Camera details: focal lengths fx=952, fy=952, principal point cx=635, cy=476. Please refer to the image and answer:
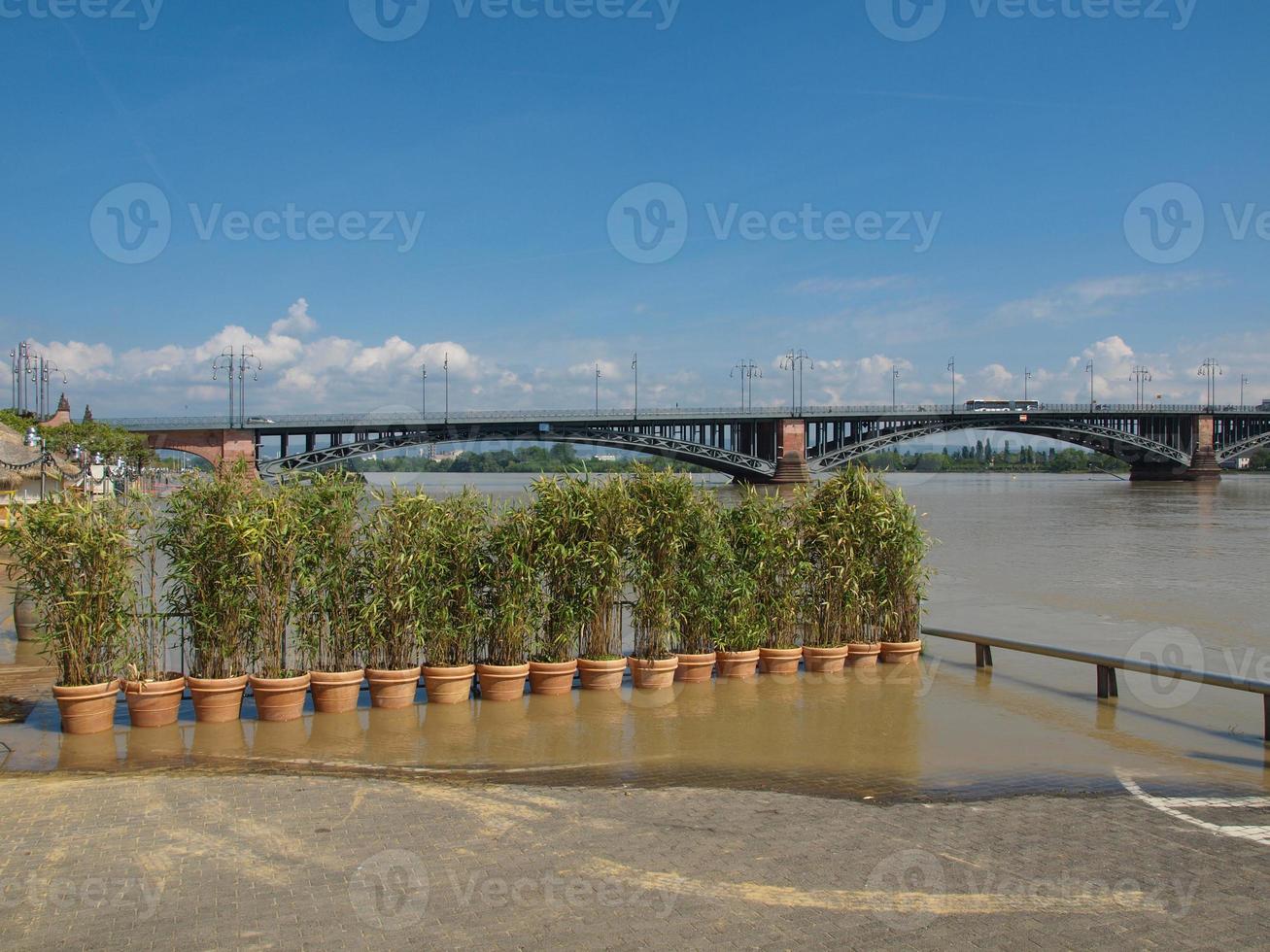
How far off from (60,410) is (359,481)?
9030 centimetres

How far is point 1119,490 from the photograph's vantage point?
87375 mm

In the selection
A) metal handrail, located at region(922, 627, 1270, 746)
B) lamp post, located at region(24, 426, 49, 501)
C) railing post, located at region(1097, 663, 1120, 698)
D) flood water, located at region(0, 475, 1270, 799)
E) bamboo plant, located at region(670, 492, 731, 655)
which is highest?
lamp post, located at region(24, 426, 49, 501)

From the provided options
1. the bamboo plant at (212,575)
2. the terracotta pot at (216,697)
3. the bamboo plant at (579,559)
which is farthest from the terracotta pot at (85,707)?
the bamboo plant at (579,559)

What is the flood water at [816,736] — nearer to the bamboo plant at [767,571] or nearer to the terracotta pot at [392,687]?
the terracotta pot at [392,687]

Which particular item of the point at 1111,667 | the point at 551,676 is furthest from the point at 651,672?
the point at 1111,667

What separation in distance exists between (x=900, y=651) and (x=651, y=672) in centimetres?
336

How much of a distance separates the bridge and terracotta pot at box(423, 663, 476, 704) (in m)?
52.2

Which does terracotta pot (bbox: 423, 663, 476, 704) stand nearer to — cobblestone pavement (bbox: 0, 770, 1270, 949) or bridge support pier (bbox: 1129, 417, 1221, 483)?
cobblestone pavement (bbox: 0, 770, 1270, 949)

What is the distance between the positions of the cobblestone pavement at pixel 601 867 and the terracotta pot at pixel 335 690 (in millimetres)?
2317

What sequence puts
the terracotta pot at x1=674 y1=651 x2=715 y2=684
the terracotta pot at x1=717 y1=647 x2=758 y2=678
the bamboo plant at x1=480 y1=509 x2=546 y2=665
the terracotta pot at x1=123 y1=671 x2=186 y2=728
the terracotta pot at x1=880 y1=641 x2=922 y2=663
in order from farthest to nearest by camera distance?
the terracotta pot at x1=880 y1=641 x2=922 y2=663 < the terracotta pot at x1=717 y1=647 x2=758 y2=678 < the terracotta pot at x1=674 y1=651 x2=715 y2=684 < the bamboo plant at x1=480 y1=509 x2=546 y2=665 < the terracotta pot at x1=123 y1=671 x2=186 y2=728

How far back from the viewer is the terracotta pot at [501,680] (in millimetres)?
9594

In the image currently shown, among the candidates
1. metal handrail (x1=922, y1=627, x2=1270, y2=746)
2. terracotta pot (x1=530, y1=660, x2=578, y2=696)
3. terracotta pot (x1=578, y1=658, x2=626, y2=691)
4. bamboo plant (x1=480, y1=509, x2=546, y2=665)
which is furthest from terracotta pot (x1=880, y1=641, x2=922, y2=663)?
bamboo plant (x1=480, y1=509, x2=546, y2=665)

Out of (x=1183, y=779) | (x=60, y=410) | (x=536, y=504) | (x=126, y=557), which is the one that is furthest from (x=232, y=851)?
(x=60, y=410)

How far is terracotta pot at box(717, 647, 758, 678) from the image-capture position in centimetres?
1073
